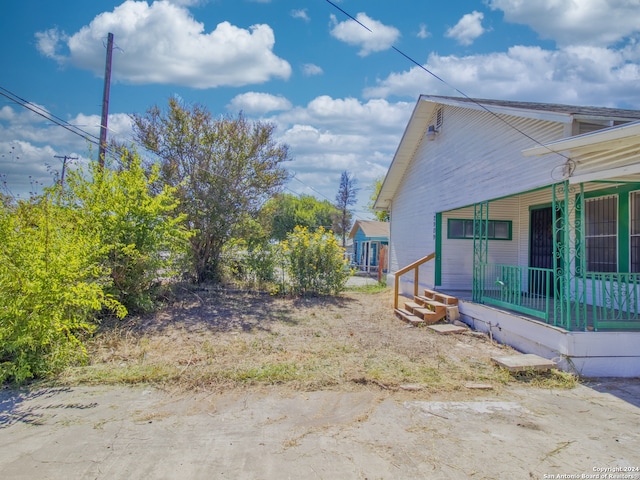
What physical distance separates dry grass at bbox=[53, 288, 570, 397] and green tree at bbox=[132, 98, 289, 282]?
252cm

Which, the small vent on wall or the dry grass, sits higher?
the small vent on wall

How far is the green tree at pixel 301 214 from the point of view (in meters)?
36.4

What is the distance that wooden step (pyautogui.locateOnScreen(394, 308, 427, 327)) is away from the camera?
8.77 meters

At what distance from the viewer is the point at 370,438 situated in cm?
380

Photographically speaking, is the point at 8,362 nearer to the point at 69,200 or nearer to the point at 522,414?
the point at 69,200

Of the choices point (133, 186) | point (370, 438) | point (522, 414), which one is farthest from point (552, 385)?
point (133, 186)

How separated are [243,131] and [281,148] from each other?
1.25 m

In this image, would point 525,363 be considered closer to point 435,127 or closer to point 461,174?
point 461,174

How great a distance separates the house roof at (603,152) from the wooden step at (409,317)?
Result: 13.4ft

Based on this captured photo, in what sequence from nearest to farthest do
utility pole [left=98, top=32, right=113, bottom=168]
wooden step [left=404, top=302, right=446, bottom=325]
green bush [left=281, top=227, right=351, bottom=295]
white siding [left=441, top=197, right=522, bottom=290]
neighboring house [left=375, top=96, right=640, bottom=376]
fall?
neighboring house [left=375, top=96, right=640, bottom=376], wooden step [left=404, top=302, right=446, bottom=325], white siding [left=441, top=197, right=522, bottom=290], utility pole [left=98, top=32, right=113, bottom=168], green bush [left=281, top=227, right=351, bottom=295]

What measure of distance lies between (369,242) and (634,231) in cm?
2322

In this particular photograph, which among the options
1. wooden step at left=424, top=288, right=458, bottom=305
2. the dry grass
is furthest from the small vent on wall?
the dry grass

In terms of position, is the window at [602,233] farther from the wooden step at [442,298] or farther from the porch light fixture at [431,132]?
the porch light fixture at [431,132]

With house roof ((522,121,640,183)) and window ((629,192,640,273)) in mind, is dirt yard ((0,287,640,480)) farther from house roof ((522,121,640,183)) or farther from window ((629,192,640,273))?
house roof ((522,121,640,183))
